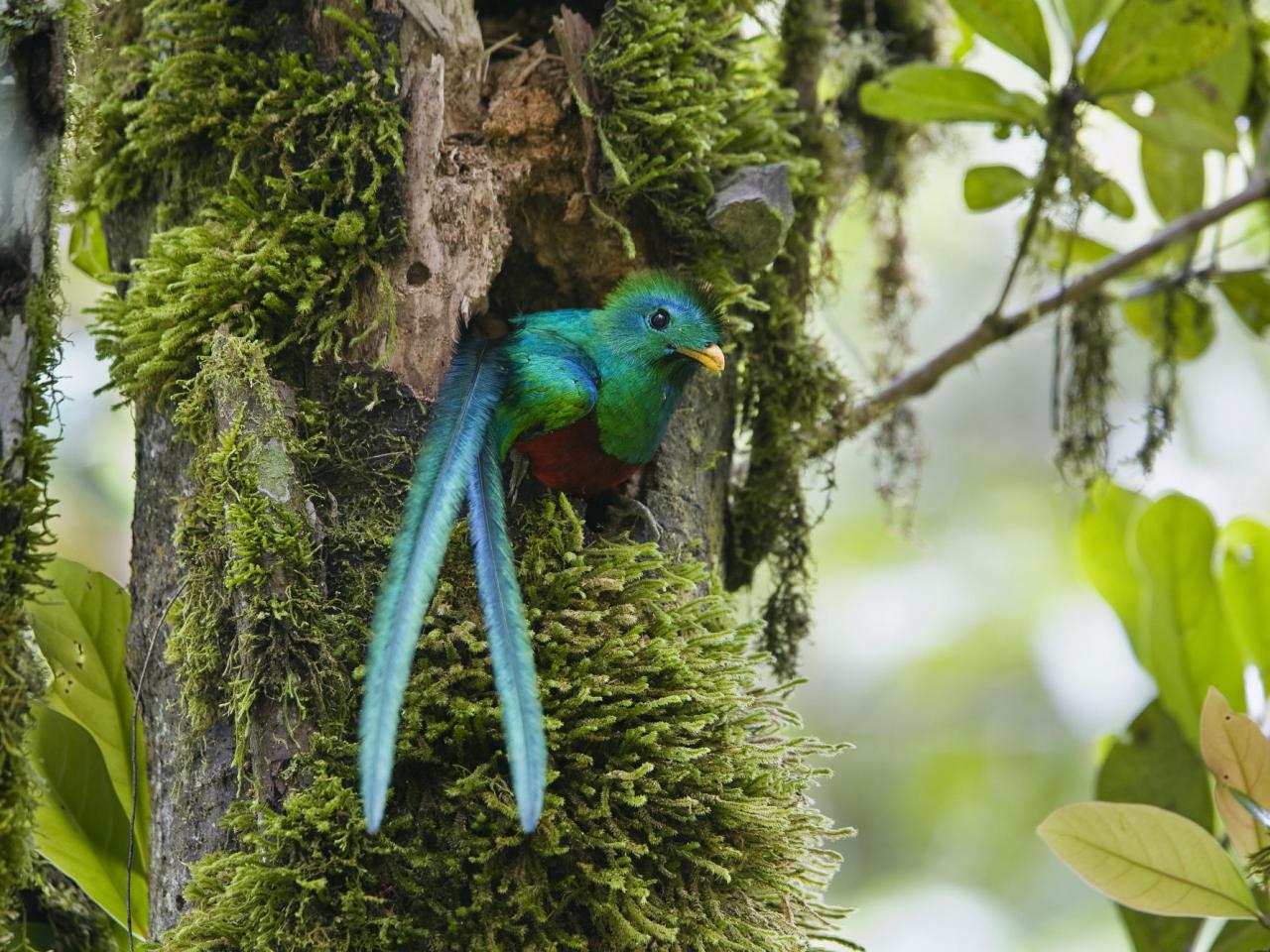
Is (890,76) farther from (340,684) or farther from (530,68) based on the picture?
(340,684)

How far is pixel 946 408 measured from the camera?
8.25 metres

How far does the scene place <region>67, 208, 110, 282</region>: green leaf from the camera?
2543 millimetres

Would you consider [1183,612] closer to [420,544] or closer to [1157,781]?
[1157,781]

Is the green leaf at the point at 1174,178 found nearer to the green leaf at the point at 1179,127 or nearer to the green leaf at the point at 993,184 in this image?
the green leaf at the point at 1179,127

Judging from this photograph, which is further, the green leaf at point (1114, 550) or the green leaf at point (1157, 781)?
the green leaf at point (1114, 550)

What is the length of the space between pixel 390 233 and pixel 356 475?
447mm

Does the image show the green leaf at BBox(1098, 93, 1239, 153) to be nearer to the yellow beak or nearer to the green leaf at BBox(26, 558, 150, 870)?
the yellow beak

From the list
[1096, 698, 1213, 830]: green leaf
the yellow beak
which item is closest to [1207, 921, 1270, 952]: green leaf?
[1096, 698, 1213, 830]: green leaf

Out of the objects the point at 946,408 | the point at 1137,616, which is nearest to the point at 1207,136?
the point at 1137,616

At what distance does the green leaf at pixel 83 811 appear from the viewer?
6.76 ft

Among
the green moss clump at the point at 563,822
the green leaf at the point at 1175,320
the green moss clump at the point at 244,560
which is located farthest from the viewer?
the green leaf at the point at 1175,320

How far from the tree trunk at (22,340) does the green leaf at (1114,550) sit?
92.0 inches

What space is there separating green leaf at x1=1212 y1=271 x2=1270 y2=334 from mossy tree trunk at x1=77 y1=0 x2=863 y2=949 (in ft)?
4.81

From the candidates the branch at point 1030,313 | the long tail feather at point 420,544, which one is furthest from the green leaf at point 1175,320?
the long tail feather at point 420,544
